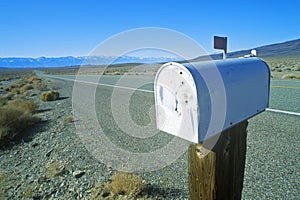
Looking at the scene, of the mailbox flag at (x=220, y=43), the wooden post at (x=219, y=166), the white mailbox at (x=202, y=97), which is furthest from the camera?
the mailbox flag at (x=220, y=43)

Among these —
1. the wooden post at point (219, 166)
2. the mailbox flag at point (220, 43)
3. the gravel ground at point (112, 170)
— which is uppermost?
the mailbox flag at point (220, 43)

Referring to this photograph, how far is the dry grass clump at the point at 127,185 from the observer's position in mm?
3102

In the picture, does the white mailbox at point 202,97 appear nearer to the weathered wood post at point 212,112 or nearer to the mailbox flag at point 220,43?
the weathered wood post at point 212,112

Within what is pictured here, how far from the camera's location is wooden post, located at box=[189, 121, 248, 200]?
1062mm

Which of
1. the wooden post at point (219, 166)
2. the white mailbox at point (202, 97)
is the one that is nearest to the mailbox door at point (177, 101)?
the white mailbox at point (202, 97)

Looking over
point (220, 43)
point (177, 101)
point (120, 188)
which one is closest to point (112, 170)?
point (120, 188)

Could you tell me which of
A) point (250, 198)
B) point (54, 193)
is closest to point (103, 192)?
point (54, 193)

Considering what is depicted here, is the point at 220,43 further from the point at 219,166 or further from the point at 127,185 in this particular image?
the point at 127,185

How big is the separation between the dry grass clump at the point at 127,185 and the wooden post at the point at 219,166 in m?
2.08

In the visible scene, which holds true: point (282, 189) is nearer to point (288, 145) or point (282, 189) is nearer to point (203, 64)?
point (288, 145)

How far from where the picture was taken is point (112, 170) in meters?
3.95

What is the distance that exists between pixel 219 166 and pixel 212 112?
12.1 inches

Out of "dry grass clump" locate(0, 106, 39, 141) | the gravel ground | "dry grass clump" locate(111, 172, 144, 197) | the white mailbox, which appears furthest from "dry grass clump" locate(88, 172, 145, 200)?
"dry grass clump" locate(0, 106, 39, 141)

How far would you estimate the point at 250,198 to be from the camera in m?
2.77
